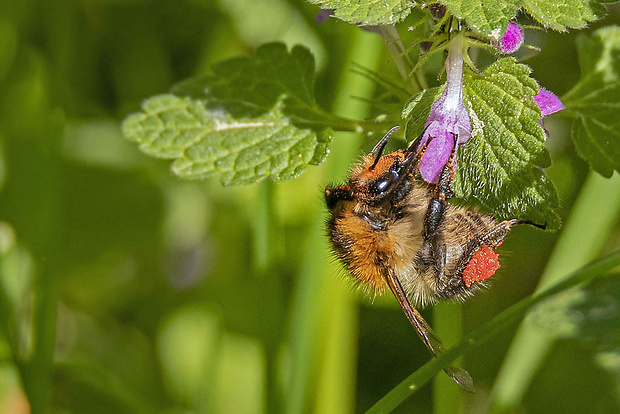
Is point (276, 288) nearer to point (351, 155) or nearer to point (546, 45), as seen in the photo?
point (351, 155)

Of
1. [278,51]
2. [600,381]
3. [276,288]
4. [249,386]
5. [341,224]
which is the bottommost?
[249,386]

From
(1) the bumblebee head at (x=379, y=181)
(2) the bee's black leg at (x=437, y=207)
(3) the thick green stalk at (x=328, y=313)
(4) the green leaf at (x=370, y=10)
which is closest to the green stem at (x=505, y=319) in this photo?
(2) the bee's black leg at (x=437, y=207)

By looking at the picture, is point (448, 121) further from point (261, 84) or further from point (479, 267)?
point (261, 84)

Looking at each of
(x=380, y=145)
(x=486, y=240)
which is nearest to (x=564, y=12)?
(x=380, y=145)

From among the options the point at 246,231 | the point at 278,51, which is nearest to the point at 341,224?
the point at 278,51

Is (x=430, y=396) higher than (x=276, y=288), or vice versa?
(x=276, y=288)
